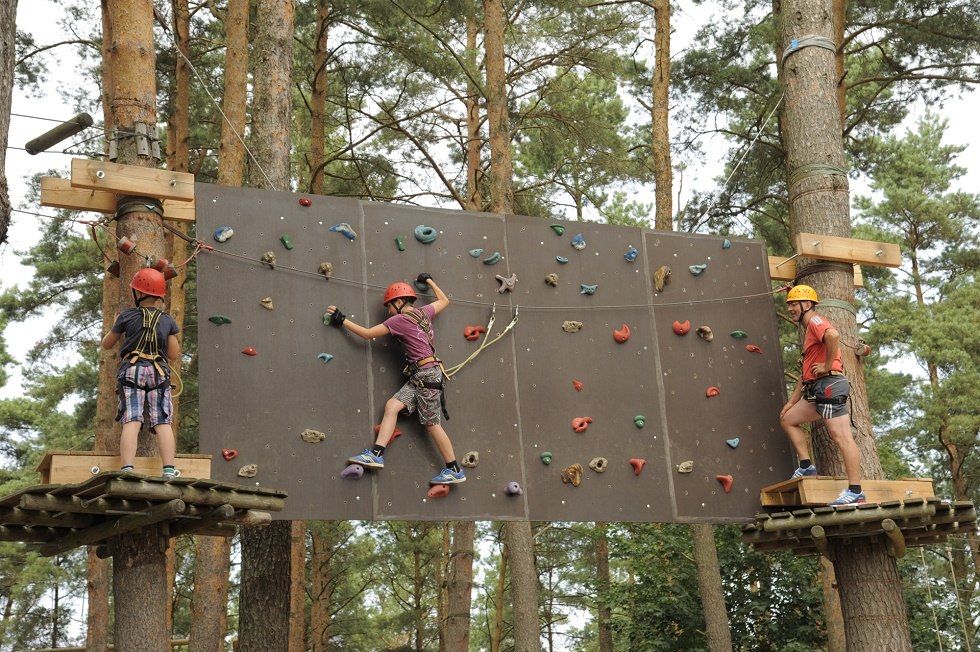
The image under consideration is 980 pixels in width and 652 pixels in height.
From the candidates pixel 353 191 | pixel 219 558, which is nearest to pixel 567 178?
pixel 353 191

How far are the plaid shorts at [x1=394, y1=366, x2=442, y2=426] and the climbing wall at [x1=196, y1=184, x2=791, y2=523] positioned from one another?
4.9 inches

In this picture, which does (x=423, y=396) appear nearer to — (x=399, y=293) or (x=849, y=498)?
(x=399, y=293)

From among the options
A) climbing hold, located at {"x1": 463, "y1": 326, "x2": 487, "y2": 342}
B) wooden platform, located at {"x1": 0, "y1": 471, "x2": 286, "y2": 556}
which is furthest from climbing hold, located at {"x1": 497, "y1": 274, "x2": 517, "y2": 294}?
wooden platform, located at {"x1": 0, "y1": 471, "x2": 286, "y2": 556}

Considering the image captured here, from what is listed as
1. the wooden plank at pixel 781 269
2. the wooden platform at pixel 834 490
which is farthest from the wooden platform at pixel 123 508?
the wooden plank at pixel 781 269

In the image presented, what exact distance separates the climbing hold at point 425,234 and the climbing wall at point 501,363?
0.6 inches

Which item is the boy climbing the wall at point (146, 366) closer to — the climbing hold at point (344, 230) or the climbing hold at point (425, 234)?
the climbing hold at point (344, 230)

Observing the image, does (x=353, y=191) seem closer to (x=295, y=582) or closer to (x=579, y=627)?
(x=295, y=582)

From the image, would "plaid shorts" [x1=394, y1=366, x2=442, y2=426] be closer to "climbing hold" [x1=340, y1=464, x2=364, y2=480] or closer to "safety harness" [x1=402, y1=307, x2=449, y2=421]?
"safety harness" [x1=402, y1=307, x2=449, y2=421]

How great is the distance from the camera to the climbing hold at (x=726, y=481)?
802cm

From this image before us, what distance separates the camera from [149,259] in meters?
6.75

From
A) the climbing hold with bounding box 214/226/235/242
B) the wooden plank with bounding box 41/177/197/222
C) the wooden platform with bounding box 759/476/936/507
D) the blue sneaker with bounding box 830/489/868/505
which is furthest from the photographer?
the wooden platform with bounding box 759/476/936/507

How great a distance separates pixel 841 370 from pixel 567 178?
46.5 ft

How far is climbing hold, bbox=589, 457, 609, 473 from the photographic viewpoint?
7.70 metres

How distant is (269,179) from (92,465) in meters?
3.72
